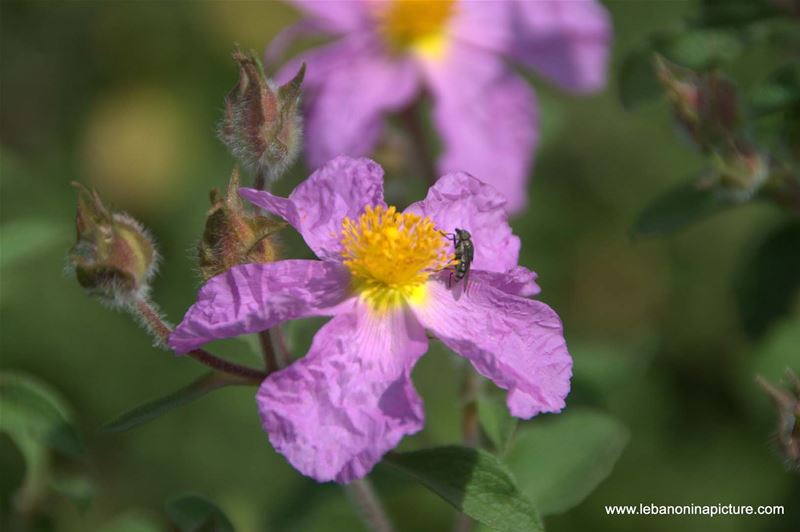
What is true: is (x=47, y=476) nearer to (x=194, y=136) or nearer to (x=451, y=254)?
(x=451, y=254)

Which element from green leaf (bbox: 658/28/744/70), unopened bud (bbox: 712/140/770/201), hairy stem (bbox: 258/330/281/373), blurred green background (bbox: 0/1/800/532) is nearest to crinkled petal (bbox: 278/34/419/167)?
blurred green background (bbox: 0/1/800/532)

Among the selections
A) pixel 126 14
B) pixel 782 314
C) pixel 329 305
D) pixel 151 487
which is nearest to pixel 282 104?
pixel 329 305

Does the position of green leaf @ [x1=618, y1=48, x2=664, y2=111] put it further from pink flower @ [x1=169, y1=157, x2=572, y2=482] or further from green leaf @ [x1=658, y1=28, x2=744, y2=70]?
pink flower @ [x1=169, y1=157, x2=572, y2=482]

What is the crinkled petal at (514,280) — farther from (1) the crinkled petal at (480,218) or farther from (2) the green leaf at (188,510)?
(2) the green leaf at (188,510)

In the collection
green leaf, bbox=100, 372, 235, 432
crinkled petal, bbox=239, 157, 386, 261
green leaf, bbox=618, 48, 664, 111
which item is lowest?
green leaf, bbox=100, 372, 235, 432

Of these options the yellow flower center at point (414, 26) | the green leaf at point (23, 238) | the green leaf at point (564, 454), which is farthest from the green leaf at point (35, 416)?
the yellow flower center at point (414, 26)

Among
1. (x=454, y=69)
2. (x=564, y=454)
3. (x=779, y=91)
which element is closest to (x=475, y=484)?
(x=564, y=454)

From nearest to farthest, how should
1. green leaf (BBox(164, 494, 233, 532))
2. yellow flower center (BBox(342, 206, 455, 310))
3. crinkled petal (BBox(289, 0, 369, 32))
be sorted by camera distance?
yellow flower center (BBox(342, 206, 455, 310)) → green leaf (BBox(164, 494, 233, 532)) → crinkled petal (BBox(289, 0, 369, 32))

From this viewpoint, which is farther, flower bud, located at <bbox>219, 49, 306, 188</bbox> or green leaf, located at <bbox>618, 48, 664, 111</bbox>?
green leaf, located at <bbox>618, 48, 664, 111</bbox>
